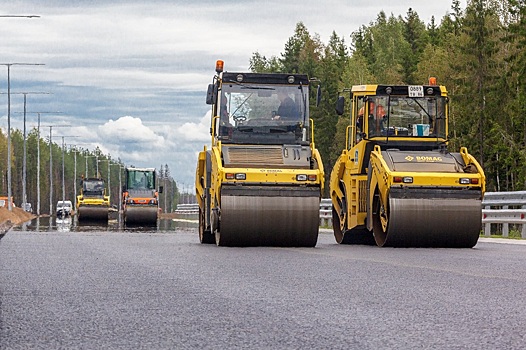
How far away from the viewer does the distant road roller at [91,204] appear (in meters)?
56.7

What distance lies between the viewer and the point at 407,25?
112625mm

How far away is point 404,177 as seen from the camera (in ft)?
62.6

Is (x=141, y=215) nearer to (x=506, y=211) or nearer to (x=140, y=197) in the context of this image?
(x=140, y=197)

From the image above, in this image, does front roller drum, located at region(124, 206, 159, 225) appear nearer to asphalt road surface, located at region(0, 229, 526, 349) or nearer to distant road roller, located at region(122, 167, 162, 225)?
distant road roller, located at region(122, 167, 162, 225)

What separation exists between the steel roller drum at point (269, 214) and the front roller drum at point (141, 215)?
31819 mm

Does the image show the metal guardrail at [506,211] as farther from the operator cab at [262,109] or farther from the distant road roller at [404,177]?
the operator cab at [262,109]

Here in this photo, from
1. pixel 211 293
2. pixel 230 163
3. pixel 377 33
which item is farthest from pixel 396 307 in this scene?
pixel 377 33

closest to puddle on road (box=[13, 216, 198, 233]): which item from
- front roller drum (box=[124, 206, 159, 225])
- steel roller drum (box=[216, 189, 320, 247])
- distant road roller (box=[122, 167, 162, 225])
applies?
front roller drum (box=[124, 206, 159, 225])

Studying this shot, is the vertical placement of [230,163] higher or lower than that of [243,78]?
lower

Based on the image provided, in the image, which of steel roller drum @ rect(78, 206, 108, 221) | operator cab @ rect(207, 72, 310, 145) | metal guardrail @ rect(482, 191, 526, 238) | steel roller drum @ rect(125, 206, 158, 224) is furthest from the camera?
steel roller drum @ rect(78, 206, 108, 221)

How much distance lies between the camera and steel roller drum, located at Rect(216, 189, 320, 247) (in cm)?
1923

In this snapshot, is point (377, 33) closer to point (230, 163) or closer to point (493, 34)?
point (493, 34)

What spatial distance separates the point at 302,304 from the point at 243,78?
12117mm

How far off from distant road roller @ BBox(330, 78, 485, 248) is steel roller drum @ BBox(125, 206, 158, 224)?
2858 centimetres
